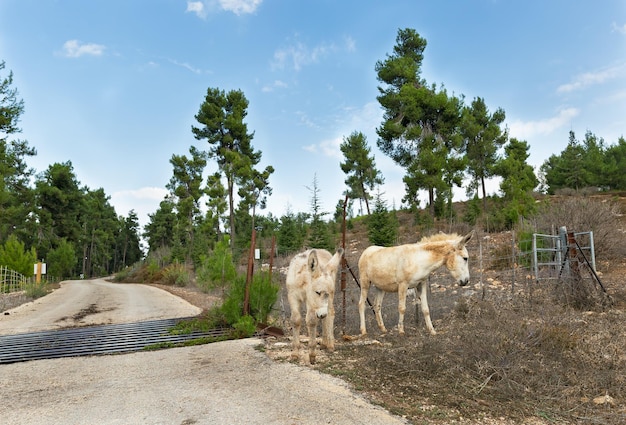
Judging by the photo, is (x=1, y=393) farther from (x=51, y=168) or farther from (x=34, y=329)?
(x=51, y=168)

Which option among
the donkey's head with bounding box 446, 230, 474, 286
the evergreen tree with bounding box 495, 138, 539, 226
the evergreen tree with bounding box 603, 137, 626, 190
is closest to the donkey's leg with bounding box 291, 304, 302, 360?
the donkey's head with bounding box 446, 230, 474, 286

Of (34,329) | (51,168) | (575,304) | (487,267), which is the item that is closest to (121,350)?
(34,329)

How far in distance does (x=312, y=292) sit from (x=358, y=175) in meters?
36.8

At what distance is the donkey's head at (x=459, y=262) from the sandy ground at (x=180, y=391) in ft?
12.2

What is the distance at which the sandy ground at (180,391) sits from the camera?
4072mm

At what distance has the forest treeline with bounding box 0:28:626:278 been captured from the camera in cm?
3033

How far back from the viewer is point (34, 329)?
10.9 metres

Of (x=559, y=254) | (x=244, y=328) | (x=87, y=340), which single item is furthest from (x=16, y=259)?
(x=559, y=254)

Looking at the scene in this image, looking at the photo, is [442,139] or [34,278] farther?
[442,139]

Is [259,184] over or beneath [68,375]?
over

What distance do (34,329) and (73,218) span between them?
4995 cm

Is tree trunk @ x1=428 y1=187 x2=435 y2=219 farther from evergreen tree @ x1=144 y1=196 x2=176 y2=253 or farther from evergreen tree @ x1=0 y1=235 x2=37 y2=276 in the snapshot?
evergreen tree @ x1=144 y1=196 x2=176 y2=253

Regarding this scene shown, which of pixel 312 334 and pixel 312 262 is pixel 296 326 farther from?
pixel 312 262

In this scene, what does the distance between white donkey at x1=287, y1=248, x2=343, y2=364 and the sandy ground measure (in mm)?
617
